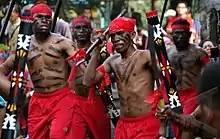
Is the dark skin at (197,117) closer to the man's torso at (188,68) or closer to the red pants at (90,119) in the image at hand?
the red pants at (90,119)

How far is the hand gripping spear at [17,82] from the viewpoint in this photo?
7.82m

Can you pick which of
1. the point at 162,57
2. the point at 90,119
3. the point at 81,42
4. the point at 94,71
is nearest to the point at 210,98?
the point at 162,57

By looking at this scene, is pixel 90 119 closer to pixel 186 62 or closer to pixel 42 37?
pixel 42 37

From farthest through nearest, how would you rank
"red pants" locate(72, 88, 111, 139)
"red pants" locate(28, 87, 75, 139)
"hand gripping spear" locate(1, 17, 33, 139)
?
"red pants" locate(72, 88, 111, 139), "red pants" locate(28, 87, 75, 139), "hand gripping spear" locate(1, 17, 33, 139)

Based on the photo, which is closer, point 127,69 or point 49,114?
point 127,69

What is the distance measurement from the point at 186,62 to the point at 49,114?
6.50 ft

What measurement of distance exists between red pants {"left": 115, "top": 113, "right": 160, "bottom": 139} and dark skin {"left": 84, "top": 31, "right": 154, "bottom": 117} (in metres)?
0.07

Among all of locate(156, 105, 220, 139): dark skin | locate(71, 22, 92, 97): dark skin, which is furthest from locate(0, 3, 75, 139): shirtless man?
locate(156, 105, 220, 139): dark skin

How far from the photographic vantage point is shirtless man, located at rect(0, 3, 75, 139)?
28.9 ft

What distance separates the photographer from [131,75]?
8.09 m

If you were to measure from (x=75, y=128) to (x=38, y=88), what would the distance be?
1.98 feet

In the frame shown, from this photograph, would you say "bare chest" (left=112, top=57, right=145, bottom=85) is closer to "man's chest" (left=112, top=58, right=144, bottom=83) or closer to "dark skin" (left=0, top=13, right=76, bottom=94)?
"man's chest" (left=112, top=58, right=144, bottom=83)

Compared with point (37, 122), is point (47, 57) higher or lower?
higher

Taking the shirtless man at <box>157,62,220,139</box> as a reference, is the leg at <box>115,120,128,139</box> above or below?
below
